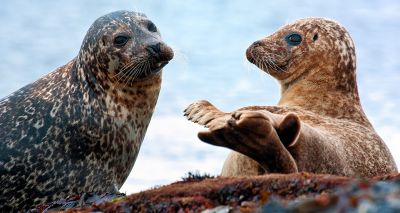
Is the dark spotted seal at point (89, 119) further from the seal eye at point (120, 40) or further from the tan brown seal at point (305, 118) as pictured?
the tan brown seal at point (305, 118)

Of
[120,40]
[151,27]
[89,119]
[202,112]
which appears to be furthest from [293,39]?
[89,119]

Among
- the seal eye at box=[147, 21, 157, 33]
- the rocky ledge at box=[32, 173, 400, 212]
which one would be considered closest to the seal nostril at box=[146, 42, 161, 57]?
the seal eye at box=[147, 21, 157, 33]

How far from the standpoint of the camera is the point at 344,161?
29.4 feet

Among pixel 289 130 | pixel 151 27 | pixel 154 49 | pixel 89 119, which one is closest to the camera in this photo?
pixel 289 130

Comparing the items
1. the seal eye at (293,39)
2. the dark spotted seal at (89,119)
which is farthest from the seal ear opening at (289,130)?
the seal eye at (293,39)

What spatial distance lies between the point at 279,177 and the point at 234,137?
153 cm

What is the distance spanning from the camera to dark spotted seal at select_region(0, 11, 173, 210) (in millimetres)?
9836

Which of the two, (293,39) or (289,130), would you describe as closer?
(289,130)

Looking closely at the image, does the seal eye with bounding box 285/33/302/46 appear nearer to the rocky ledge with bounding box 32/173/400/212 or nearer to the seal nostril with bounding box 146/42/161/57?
the seal nostril with bounding box 146/42/161/57

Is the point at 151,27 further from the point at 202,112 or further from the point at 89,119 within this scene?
the point at 202,112

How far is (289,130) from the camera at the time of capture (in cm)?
782

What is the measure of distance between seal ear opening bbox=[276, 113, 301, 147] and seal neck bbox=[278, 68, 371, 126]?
2.19m

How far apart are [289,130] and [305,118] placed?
1822mm

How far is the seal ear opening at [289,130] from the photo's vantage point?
7.69 m
